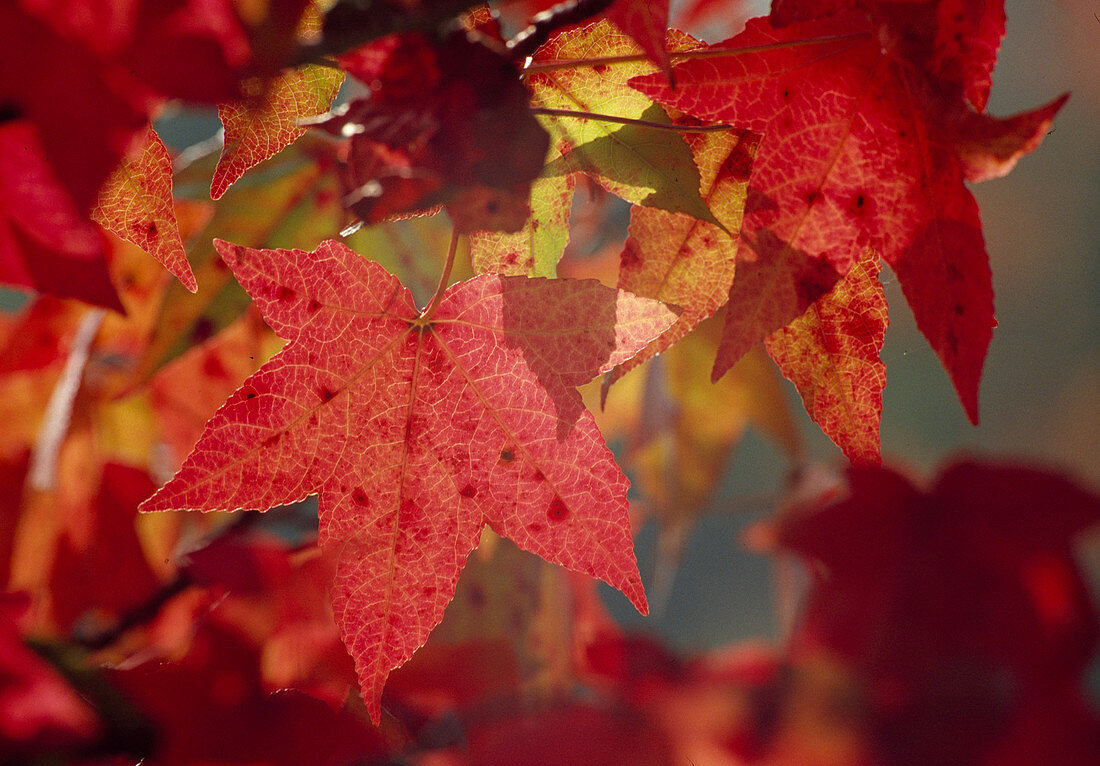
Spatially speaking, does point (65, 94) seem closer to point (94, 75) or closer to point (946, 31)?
point (94, 75)

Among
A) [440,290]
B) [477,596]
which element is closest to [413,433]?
[440,290]

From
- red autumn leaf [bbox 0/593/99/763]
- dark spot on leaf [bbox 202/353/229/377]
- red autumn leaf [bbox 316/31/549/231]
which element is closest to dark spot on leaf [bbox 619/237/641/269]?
red autumn leaf [bbox 316/31/549/231]

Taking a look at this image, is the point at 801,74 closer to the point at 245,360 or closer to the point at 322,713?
the point at 322,713

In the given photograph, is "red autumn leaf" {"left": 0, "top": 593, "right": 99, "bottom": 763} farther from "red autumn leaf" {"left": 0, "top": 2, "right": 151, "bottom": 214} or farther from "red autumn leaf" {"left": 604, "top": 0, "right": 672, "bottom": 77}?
"red autumn leaf" {"left": 604, "top": 0, "right": 672, "bottom": 77}

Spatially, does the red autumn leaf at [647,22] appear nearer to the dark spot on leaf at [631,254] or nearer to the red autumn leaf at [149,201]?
the dark spot on leaf at [631,254]

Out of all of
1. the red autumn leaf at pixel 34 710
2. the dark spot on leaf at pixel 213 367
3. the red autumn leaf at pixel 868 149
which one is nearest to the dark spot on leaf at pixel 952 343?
the red autumn leaf at pixel 868 149

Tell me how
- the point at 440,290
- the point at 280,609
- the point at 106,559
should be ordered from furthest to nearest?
the point at 106,559 < the point at 280,609 < the point at 440,290

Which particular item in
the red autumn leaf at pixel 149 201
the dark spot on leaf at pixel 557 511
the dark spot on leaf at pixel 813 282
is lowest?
the dark spot on leaf at pixel 557 511
